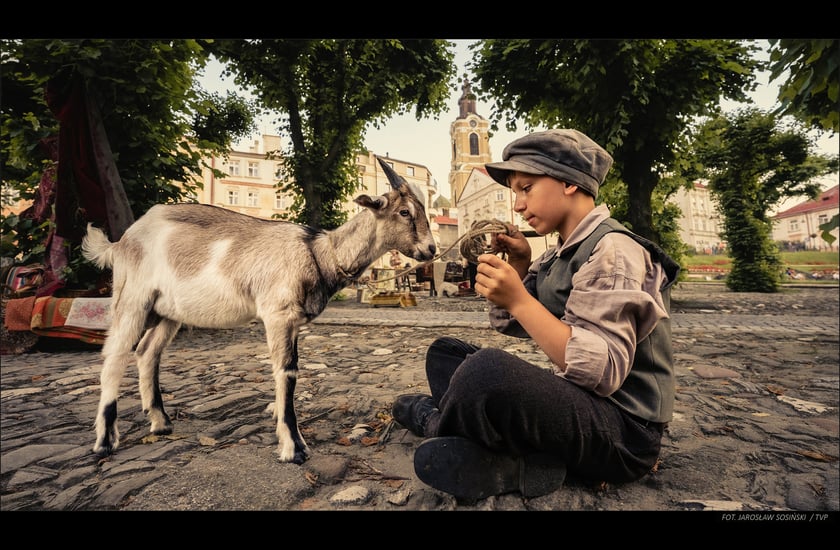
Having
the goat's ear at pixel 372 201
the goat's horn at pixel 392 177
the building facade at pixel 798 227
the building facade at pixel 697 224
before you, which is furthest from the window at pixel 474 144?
the goat's ear at pixel 372 201

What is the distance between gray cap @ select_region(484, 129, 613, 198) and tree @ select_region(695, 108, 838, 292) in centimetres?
2202

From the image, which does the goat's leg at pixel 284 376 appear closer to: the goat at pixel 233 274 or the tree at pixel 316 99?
the goat at pixel 233 274

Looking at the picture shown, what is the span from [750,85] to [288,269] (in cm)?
1395

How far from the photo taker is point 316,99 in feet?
17.4

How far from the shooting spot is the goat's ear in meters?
2.55

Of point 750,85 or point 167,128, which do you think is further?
point 750,85

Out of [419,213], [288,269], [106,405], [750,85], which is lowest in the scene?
[106,405]

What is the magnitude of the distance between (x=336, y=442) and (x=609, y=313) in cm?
210

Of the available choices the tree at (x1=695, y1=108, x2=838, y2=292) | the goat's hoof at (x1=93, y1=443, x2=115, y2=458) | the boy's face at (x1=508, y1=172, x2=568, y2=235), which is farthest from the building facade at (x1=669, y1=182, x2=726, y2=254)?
the goat's hoof at (x1=93, y1=443, x2=115, y2=458)

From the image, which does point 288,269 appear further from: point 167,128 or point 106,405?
point 167,128

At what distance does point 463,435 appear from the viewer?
68.3 inches

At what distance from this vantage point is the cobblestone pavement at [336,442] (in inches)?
74.2

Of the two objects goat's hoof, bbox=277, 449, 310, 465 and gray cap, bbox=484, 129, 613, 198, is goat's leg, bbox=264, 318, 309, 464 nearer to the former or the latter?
goat's hoof, bbox=277, 449, 310, 465

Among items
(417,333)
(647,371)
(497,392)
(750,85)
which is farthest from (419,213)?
(750,85)
